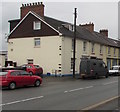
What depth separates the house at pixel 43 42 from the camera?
32844mm

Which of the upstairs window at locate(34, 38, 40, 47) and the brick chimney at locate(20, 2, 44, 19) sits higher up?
the brick chimney at locate(20, 2, 44, 19)

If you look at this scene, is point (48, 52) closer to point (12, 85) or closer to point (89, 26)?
point (12, 85)

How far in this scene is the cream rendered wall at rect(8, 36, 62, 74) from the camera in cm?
3288

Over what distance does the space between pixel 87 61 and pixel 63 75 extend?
434 centimetres

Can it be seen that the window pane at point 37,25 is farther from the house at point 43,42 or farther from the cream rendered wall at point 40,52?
the cream rendered wall at point 40,52

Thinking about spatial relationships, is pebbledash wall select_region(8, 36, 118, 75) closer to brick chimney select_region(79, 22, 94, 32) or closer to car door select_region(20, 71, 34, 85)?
brick chimney select_region(79, 22, 94, 32)

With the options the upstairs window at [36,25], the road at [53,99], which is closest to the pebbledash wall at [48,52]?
the upstairs window at [36,25]

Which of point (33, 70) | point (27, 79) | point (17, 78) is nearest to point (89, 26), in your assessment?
point (33, 70)

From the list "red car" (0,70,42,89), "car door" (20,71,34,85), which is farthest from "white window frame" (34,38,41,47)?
"car door" (20,71,34,85)

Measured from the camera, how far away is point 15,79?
18.3 meters

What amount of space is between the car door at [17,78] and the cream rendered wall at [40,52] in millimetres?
13810

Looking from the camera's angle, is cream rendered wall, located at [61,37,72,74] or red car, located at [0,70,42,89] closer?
red car, located at [0,70,42,89]

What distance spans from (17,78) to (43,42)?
52.6 feet

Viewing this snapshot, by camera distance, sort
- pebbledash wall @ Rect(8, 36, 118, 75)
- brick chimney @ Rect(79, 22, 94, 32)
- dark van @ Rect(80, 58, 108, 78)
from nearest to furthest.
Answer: dark van @ Rect(80, 58, 108, 78)
pebbledash wall @ Rect(8, 36, 118, 75)
brick chimney @ Rect(79, 22, 94, 32)
